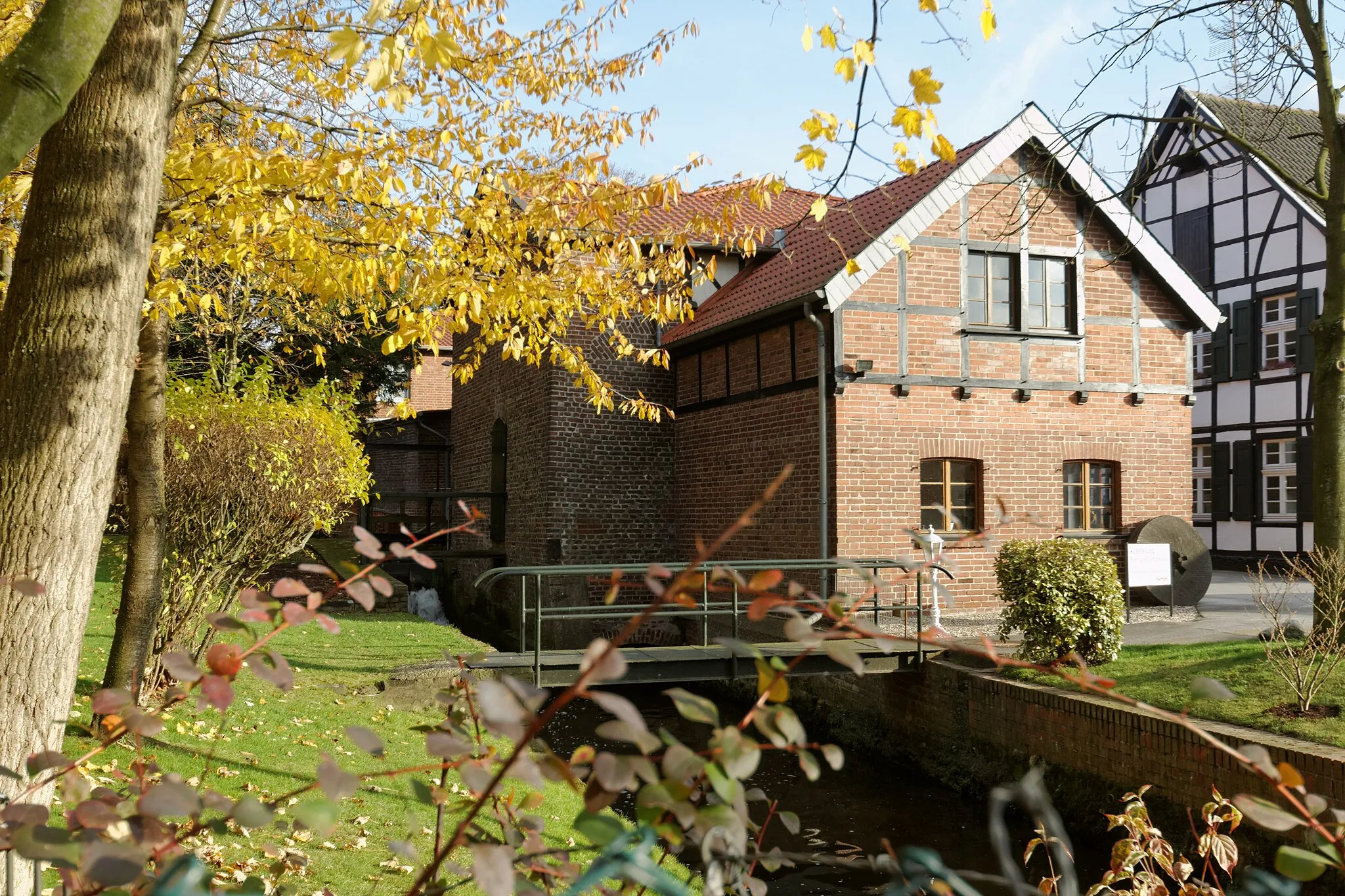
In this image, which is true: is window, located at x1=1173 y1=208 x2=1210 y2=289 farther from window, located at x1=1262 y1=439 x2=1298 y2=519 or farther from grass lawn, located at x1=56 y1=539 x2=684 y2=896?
grass lawn, located at x1=56 y1=539 x2=684 y2=896

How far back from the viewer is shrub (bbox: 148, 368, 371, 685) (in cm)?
862

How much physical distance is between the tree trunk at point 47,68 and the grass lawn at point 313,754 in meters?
1.77

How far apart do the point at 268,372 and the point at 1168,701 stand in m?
8.05

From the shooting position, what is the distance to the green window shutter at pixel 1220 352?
2153 centimetres

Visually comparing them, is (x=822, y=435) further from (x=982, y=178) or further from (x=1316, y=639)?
(x=1316, y=639)

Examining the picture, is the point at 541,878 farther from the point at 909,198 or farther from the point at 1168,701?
the point at 909,198

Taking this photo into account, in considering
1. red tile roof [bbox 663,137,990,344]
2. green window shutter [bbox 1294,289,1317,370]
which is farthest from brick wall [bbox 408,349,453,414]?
green window shutter [bbox 1294,289,1317,370]

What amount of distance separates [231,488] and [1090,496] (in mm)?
10968

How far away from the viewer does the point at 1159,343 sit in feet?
48.7

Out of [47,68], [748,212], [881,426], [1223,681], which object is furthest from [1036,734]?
[748,212]

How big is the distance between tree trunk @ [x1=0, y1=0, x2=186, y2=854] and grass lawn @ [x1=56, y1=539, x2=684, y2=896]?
587 mm

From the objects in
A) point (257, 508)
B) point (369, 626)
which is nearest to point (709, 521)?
point (369, 626)

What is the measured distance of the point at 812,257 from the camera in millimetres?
14883

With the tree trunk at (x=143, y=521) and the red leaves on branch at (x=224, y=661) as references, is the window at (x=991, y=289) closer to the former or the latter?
the tree trunk at (x=143, y=521)
